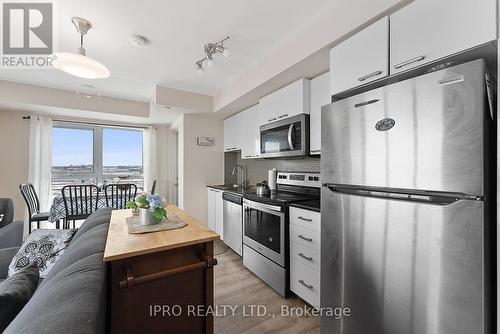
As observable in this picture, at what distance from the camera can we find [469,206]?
871mm

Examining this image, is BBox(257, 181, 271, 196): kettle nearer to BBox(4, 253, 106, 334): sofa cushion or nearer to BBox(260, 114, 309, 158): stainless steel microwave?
BBox(260, 114, 309, 158): stainless steel microwave

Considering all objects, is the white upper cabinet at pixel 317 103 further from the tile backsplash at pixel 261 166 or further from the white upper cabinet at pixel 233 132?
the white upper cabinet at pixel 233 132

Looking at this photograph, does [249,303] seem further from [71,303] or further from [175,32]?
[175,32]

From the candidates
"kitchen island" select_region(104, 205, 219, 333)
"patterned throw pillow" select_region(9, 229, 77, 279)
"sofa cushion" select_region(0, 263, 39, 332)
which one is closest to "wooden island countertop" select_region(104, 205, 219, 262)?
"kitchen island" select_region(104, 205, 219, 333)

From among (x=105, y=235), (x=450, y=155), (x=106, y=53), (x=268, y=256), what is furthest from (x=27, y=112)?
(x=450, y=155)

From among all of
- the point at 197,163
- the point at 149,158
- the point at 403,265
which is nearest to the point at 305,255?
the point at 403,265

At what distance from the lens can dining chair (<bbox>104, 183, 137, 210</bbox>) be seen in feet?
10.6

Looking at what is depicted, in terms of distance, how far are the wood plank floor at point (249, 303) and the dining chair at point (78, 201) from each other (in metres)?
2.09

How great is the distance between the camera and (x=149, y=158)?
4602 millimetres

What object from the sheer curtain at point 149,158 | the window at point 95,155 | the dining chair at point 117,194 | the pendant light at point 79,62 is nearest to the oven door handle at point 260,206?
the pendant light at point 79,62

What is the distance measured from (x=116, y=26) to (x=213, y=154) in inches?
90.5

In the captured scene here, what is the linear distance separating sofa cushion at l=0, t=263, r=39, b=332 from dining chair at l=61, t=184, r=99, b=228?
2.42m

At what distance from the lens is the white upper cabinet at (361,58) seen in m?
1.27

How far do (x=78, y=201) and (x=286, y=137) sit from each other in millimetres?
3015
